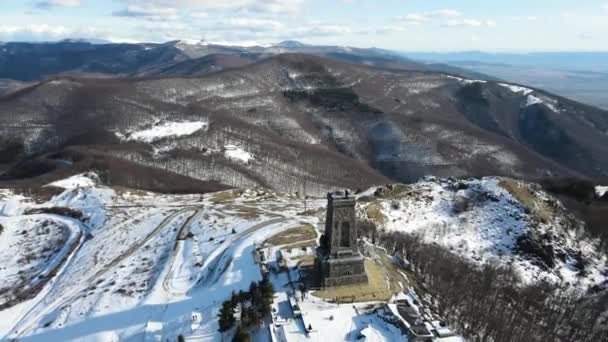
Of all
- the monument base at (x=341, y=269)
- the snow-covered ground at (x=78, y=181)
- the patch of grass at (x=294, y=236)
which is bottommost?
the snow-covered ground at (x=78, y=181)

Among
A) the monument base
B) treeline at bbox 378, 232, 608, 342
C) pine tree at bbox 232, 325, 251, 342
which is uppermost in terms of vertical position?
the monument base

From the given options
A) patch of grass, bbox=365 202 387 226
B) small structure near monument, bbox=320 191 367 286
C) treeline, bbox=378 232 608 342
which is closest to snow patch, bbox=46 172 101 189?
patch of grass, bbox=365 202 387 226

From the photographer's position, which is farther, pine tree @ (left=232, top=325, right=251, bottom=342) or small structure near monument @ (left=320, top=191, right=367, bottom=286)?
small structure near monument @ (left=320, top=191, right=367, bottom=286)

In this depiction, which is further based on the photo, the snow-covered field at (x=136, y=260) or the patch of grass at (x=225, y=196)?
the patch of grass at (x=225, y=196)

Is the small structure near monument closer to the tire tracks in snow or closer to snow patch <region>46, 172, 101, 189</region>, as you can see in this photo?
the tire tracks in snow

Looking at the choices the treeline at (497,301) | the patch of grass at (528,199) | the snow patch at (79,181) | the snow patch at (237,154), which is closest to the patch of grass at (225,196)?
the snow patch at (79,181)

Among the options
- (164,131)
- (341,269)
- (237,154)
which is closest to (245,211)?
(341,269)

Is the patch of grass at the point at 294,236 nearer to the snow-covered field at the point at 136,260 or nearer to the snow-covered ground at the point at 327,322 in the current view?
the snow-covered field at the point at 136,260
